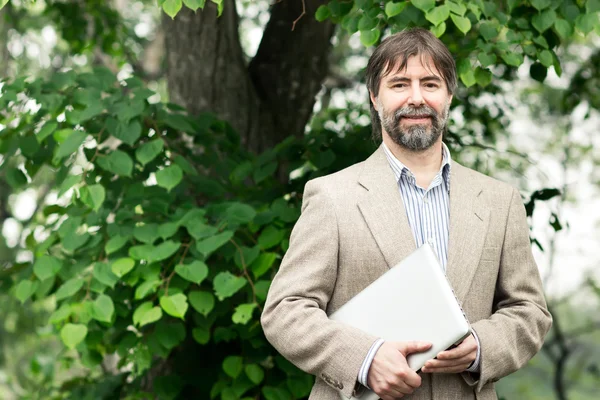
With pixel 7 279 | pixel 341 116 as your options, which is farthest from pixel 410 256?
pixel 341 116

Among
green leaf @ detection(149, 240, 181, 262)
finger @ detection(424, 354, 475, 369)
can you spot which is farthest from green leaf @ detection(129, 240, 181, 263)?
finger @ detection(424, 354, 475, 369)

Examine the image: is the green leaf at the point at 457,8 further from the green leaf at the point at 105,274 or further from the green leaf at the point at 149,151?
the green leaf at the point at 105,274

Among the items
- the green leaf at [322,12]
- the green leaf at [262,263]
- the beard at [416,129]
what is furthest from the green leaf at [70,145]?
the beard at [416,129]

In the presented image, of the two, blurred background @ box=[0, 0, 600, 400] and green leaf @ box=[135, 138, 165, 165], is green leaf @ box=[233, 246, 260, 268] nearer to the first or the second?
blurred background @ box=[0, 0, 600, 400]

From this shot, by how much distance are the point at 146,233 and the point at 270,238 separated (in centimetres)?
50

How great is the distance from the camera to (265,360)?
3.71 meters

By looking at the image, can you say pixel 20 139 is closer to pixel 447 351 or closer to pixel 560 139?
pixel 447 351

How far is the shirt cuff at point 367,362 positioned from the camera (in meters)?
2.01

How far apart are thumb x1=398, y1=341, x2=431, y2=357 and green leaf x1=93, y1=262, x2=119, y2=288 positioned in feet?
5.27

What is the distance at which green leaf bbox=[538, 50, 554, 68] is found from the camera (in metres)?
3.23

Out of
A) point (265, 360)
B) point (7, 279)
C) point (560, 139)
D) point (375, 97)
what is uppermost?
point (375, 97)

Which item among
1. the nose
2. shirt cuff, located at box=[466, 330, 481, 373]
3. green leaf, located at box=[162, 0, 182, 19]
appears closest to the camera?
shirt cuff, located at box=[466, 330, 481, 373]

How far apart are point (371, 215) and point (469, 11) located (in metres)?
1.40

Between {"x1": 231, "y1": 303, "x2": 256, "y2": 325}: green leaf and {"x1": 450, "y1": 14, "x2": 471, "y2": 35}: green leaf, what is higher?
{"x1": 450, "y1": 14, "x2": 471, "y2": 35}: green leaf
